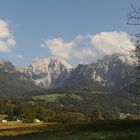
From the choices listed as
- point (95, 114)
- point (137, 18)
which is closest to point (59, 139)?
point (137, 18)

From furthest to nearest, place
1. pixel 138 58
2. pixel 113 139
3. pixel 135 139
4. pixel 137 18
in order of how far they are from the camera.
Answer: pixel 138 58 < pixel 137 18 < pixel 113 139 < pixel 135 139

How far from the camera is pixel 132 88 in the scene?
50.3 meters

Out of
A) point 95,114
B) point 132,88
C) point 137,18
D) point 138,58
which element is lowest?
point 95,114

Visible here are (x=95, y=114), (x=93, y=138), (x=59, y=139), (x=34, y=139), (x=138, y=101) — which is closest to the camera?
(x=93, y=138)

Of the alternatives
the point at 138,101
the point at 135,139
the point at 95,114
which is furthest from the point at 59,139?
the point at 95,114

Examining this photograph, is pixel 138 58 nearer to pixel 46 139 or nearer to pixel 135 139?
pixel 46 139

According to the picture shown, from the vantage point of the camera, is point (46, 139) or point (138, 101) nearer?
point (46, 139)

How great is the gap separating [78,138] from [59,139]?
1715 millimetres

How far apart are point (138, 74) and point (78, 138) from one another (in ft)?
67.8

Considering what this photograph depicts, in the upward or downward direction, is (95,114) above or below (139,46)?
below

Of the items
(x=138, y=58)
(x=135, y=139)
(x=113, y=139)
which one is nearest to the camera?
(x=135, y=139)

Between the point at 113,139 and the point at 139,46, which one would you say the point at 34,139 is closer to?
the point at 113,139

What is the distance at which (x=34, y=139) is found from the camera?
3409cm

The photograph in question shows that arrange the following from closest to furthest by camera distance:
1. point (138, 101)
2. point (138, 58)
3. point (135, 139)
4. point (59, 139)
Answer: point (135, 139) → point (59, 139) → point (138, 58) → point (138, 101)
